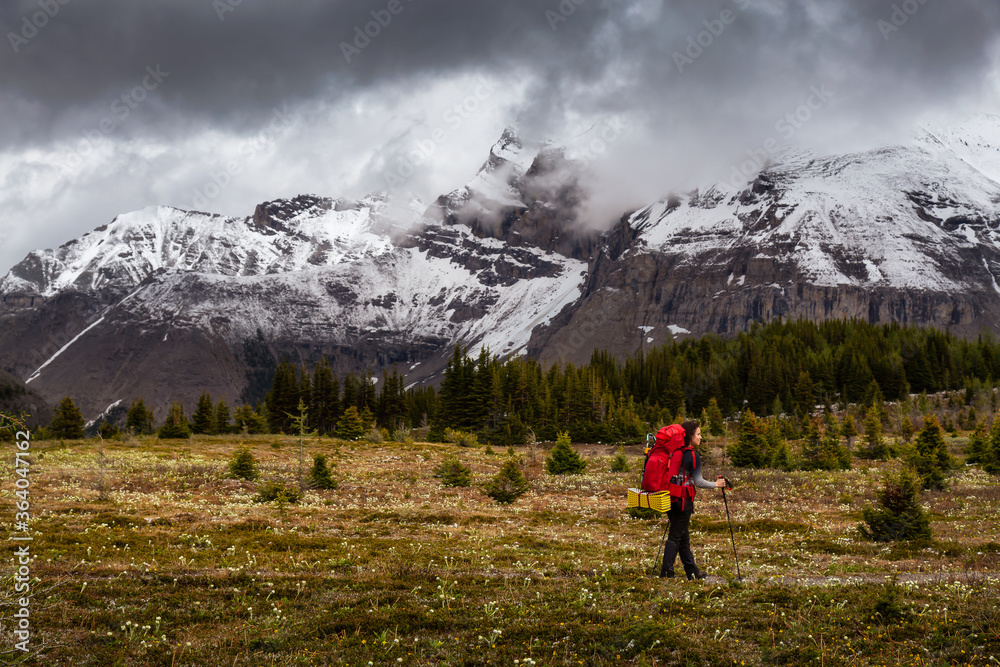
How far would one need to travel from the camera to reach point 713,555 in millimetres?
17875

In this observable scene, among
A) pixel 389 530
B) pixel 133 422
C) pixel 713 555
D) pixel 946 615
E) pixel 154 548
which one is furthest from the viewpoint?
pixel 133 422

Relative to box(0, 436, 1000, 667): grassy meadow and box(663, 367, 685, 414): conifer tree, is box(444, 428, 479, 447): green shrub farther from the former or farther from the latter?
box(0, 436, 1000, 667): grassy meadow

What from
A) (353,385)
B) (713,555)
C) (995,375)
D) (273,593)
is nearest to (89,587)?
(273,593)

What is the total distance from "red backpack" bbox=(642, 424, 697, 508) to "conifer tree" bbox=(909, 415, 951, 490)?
2258 cm

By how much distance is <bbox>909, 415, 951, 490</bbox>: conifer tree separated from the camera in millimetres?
36312

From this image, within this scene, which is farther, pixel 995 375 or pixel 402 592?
pixel 995 375

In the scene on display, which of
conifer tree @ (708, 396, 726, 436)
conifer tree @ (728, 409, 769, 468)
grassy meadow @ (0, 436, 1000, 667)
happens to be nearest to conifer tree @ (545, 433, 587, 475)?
conifer tree @ (728, 409, 769, 468)

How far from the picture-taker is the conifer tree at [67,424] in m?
67.2

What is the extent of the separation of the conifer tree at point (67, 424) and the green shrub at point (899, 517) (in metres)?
70.9

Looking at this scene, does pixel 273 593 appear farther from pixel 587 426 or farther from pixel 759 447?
pixel 587 426

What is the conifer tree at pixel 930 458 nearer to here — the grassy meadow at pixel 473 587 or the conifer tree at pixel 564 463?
the grassy meadow at pixel 473 587

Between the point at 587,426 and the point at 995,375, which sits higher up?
the point at 995,375

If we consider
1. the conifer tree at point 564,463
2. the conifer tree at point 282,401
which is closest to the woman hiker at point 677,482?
the conifer tree at point 564,463

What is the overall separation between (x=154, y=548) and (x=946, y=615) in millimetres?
16443
